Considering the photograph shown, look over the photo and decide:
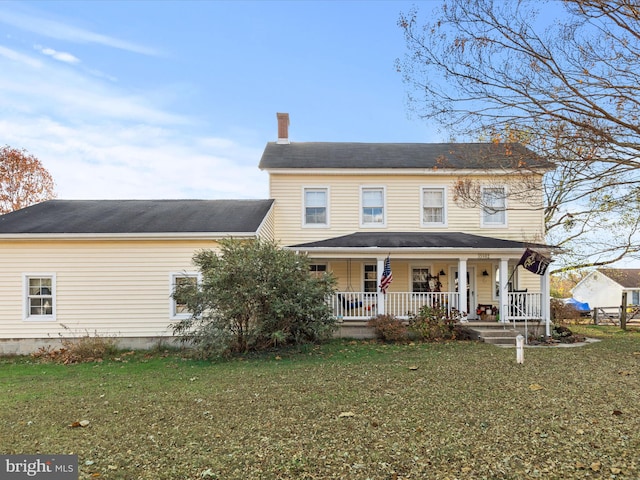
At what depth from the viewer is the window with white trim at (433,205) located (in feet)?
52.5

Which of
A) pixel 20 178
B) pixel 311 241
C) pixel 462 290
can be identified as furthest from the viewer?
pixel 20 178

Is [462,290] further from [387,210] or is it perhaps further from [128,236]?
[128,236]

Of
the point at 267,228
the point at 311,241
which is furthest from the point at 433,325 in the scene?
the point at 267,228

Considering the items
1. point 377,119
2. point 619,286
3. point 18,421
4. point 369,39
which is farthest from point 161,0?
point 619,286

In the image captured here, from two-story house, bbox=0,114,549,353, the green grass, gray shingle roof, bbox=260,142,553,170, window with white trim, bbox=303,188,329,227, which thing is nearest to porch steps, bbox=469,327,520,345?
two-story house, bbox=0,114,549,353

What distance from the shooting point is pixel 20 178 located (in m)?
28.4

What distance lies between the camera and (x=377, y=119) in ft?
59.3

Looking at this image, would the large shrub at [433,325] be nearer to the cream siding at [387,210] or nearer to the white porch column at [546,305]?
the white porch column at [546,305]

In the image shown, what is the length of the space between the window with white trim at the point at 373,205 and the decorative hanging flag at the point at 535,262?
551 centimetres

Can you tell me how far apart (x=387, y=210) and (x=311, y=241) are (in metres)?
3.34

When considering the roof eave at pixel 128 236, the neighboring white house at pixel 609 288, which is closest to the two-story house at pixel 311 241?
the roof eave at pixel 128 236

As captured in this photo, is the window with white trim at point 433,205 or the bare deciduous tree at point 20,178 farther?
the bare deciduous tree at point 20,178

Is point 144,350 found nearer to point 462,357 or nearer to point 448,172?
point 462,357

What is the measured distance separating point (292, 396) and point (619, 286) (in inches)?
1929
